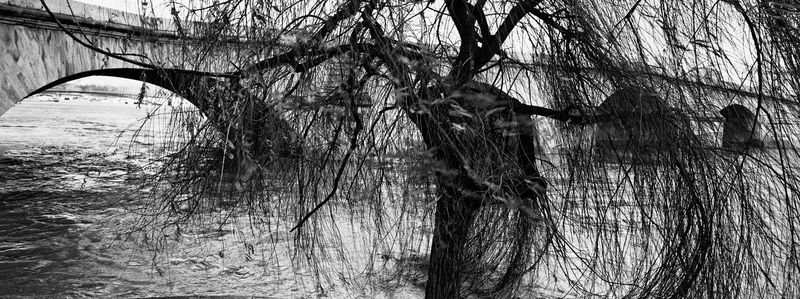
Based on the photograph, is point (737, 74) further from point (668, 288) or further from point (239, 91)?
point (239, 91)

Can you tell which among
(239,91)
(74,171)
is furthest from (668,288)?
(74,171)

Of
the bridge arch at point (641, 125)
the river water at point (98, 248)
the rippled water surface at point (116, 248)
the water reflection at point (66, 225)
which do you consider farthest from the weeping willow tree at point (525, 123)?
the water reflection at point (66, 225)

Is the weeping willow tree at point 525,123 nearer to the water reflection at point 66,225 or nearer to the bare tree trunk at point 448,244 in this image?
the bare tree trunk at point 448,244

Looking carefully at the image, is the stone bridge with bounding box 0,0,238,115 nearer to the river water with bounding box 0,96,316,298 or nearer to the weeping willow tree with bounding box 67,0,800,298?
the river water with bounding box 0,96,316,298

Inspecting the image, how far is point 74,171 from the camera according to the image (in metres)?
10.8

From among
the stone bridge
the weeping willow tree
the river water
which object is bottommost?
the river water

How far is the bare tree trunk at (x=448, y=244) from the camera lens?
2721 millimetres

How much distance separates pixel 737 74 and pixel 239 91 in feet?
6.49

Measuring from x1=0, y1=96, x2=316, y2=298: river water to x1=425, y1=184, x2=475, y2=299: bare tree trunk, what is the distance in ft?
2.34

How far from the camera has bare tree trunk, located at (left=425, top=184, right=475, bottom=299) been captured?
2721mm

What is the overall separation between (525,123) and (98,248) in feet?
17.0

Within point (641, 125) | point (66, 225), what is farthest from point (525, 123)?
point (66, 225)

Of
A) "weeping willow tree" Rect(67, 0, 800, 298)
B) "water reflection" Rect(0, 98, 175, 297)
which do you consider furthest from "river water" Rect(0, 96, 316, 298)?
"weeping willow tree" Rect(67, 0, 800, 298)

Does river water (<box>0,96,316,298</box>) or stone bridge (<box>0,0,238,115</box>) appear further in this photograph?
stone bridge (<box>0,0,238,115</box>)
